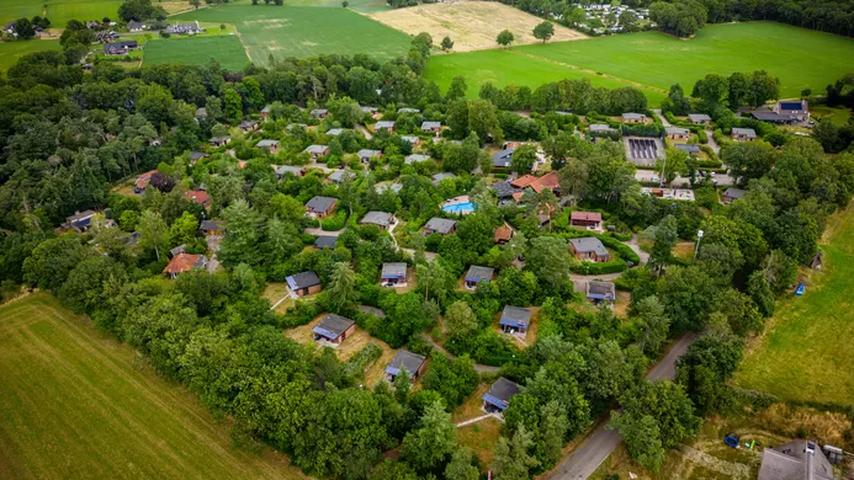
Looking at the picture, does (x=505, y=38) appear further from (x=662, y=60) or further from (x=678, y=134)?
(x=678, y=134)

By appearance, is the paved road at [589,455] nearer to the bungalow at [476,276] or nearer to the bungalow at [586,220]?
the bungalow at [476,276]

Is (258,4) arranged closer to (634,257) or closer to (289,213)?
(289,213)

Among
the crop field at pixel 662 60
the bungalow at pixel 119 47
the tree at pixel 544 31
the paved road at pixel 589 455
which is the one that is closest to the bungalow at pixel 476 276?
the paved road at pixel 589 455

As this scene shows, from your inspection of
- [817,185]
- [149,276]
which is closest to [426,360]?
[149,276]

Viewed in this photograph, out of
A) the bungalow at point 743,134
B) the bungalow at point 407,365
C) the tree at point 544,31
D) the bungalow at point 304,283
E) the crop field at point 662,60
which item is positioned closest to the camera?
the bungalow at point 407,365

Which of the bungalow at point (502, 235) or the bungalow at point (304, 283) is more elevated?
the bungalow at point (502, 235)

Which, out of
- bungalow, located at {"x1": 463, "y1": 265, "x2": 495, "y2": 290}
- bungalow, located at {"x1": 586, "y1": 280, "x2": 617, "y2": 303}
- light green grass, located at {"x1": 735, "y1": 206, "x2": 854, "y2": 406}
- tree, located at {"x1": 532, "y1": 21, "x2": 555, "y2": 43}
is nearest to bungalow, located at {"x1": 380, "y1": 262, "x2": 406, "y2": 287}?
bungalow, located at {"x1": 463, "y1": 265, "x2": 495, "y2": 290}

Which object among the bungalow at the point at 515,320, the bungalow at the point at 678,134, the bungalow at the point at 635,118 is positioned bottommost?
the bungalow at the point at 515,320

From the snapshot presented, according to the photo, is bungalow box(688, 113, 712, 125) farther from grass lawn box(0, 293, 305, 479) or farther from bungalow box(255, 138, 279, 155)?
grass lawn box(0, 293, 305, 479)
